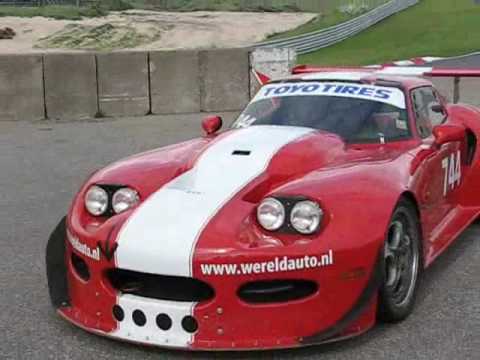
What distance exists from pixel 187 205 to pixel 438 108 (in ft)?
8.70

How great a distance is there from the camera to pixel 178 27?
138 ft

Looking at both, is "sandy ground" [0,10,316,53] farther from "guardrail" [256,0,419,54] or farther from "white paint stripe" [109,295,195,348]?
"white paint stripe" [109,295,195,348]

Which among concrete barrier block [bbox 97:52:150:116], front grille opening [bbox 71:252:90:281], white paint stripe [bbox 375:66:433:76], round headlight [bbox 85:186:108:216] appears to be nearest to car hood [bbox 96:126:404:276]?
round headlight [bbox 85:186:108:216]

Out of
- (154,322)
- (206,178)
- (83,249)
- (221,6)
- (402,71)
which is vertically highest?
(402,71)

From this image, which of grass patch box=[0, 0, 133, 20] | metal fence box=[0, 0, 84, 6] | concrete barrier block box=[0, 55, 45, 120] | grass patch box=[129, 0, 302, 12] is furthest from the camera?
metal fence box=[0, 0, 84, 6]

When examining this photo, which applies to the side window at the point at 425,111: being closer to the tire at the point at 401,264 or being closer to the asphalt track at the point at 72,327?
the asphalt track at the point at 72,327

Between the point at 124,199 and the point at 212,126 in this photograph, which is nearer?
the point at 124,199

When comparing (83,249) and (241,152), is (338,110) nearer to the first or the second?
(241,152)

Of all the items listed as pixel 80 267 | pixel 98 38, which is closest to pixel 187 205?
pixel 80 267

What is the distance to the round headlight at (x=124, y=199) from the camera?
14.1 feet

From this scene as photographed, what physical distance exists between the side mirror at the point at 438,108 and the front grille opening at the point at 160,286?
9.05ft

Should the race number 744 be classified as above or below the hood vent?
below

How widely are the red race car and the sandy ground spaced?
31.4 meters

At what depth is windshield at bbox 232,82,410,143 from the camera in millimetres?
5117
